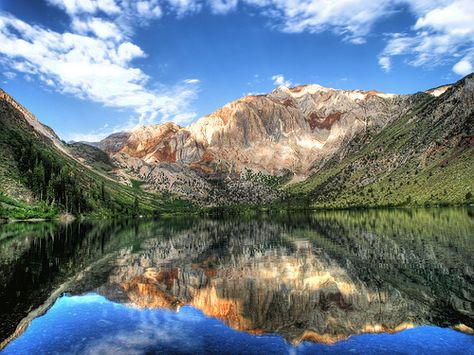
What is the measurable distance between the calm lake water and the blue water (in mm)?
66

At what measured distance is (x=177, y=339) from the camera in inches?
1044

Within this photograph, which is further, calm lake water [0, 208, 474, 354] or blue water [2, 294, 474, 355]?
calm lake water [0, 208, 474, 354]

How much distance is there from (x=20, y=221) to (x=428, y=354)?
522ft

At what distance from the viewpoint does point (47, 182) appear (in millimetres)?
195375

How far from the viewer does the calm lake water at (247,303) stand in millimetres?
25383

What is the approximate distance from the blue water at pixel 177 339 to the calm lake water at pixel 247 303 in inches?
2.6

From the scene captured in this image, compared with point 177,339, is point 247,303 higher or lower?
higher

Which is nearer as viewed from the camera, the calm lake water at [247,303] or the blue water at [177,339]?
the blue water at [177,339]

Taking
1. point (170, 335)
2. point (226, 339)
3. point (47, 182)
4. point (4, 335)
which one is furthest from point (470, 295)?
point (47, 182)

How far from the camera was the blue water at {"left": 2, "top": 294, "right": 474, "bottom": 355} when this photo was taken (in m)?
23.9

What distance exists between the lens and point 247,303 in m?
34.3

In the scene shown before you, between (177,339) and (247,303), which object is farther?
(247,303)

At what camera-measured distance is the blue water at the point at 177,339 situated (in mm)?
23944

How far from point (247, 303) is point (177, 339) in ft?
29.6
